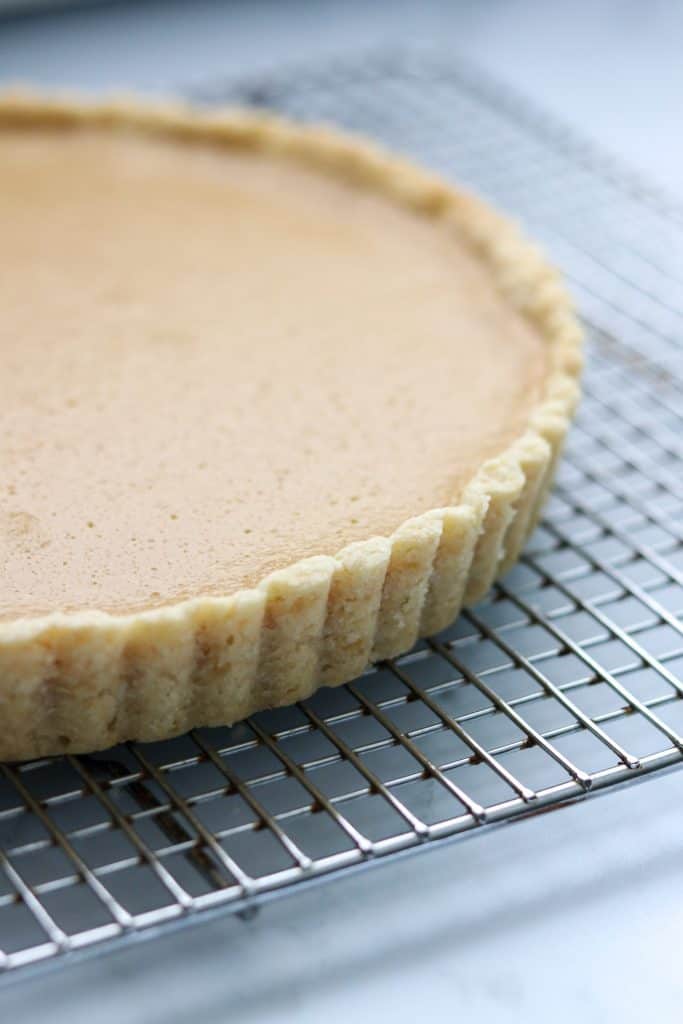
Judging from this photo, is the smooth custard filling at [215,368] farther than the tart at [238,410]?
Yes

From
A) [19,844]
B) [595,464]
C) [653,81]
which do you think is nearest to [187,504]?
[19,844]

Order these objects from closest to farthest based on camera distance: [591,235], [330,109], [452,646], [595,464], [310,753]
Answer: [310,753], [452,646], [595,464], [591,235], [330,109]

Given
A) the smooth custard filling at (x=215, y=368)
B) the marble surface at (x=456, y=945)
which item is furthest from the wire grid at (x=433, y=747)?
the smooth custard filling at (x=215, y=368)

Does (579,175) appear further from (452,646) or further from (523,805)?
(523,805)

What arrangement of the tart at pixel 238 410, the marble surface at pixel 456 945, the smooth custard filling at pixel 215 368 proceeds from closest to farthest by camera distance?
the marble surface at pixel 456 945 < the tart at pixel 238 410 < the smooth custard filling at pixel 215 368

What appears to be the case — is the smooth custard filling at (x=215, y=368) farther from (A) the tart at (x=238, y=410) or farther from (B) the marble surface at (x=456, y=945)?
(B) the marble surface at (x=456, y=945)

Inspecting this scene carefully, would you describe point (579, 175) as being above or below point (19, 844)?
above

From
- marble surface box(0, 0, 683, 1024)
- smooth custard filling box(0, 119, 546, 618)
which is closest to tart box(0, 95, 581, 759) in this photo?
smooth custard filling box(0, 119, 546, 618)

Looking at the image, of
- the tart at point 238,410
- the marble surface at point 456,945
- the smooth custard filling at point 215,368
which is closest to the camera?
the marble surface at point 456,945
